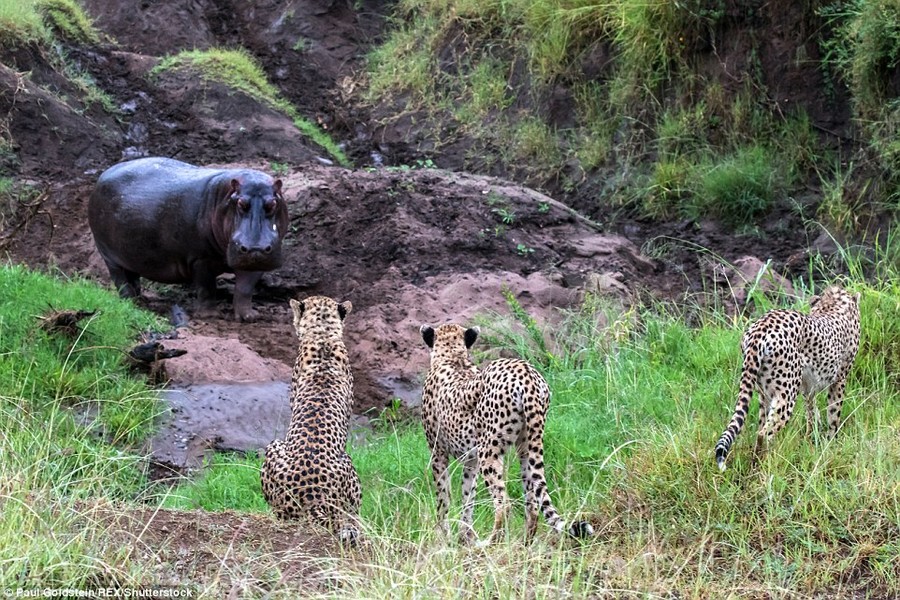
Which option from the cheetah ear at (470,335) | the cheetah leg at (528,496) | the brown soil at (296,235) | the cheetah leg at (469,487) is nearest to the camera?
the cheetah leg at (528,496)

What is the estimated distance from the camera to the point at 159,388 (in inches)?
365

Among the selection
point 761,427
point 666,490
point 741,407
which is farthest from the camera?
point 761,427

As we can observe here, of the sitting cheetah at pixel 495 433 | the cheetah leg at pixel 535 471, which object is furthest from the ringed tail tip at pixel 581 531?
the cheetah leg at pixel 535 471

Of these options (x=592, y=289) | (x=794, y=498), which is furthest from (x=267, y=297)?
(x=794, y=498)

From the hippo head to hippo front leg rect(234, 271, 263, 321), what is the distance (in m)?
0.17

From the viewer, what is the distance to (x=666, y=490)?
673 centimetres

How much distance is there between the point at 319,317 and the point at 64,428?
202 cm

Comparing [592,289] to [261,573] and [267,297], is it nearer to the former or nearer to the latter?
[267,297]

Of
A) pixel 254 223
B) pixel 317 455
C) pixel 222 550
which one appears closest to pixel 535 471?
pixel 317 455

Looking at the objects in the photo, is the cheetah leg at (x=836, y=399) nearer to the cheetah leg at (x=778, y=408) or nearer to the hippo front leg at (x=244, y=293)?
the cheetah leg at (x=778, y=408)

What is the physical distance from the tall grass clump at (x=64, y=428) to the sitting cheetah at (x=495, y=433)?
176cm

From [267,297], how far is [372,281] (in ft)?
3.71

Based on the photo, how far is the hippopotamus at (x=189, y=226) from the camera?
36.4 feet

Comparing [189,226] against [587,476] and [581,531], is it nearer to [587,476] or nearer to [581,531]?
[587,476]
